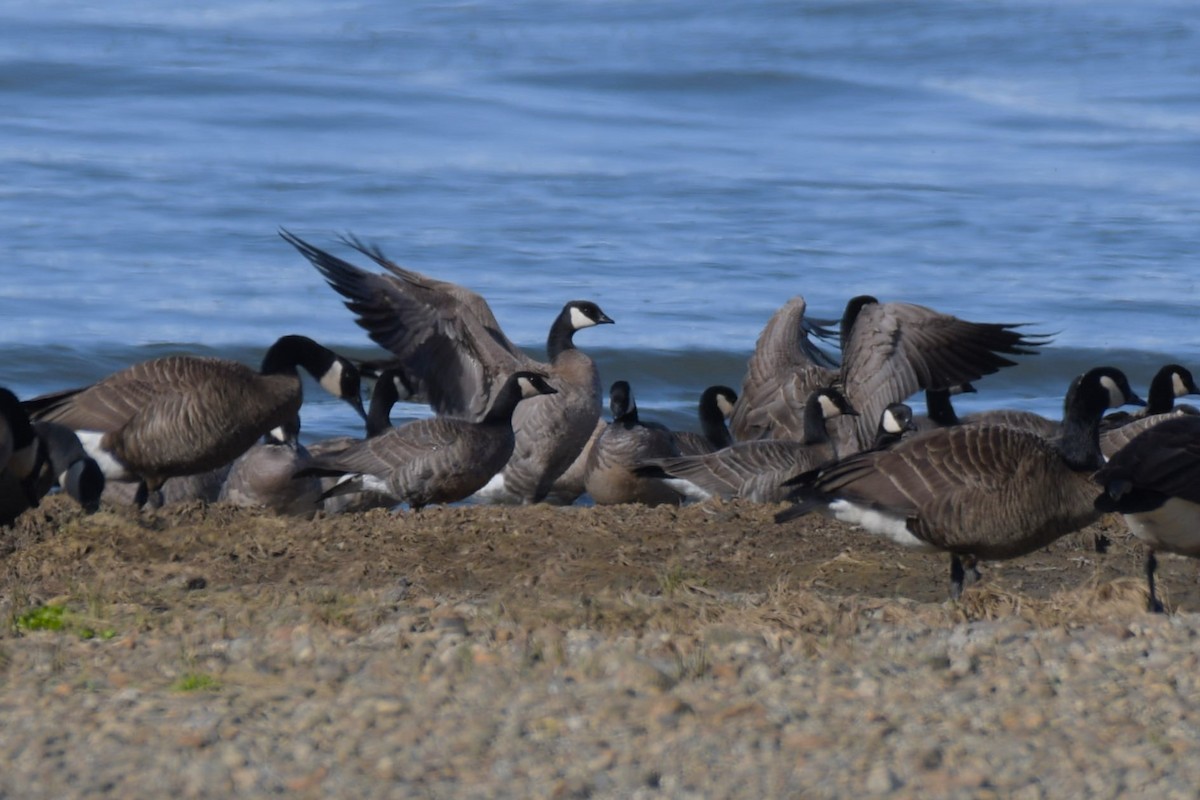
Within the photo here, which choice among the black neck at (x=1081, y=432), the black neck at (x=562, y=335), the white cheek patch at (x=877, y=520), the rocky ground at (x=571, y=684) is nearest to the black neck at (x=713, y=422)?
the black neck at (x=562, y=335)

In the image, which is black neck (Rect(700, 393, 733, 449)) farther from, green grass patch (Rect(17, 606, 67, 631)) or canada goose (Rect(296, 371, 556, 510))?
green grass patch (Rect(17, 606, 67, 631))

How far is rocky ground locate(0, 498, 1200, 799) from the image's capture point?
484cm

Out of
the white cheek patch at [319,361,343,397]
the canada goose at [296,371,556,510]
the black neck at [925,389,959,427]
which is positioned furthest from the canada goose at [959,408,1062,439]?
the white cheek patch at [319,361,343,397]

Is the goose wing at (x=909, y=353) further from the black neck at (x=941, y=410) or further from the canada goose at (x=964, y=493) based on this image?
the canada goose at (x=964, y=493)

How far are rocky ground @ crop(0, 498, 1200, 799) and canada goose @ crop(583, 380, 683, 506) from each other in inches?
189

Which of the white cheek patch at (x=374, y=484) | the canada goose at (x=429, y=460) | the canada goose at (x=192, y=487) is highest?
the canada goose at (x=429, y=460)

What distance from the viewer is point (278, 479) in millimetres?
12219

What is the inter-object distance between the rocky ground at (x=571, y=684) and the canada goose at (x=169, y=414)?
277 cm

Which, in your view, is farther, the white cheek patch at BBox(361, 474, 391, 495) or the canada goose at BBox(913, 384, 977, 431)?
the canada goose at BBox(913, 384, 977, 431)

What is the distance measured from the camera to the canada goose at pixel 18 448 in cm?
914

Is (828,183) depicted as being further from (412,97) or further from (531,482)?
(531,482)

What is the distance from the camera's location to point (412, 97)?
33.6m

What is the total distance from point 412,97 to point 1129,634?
28.5 metres

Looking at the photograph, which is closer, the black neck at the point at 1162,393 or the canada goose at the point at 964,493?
the canada goose at the point at 964,493
